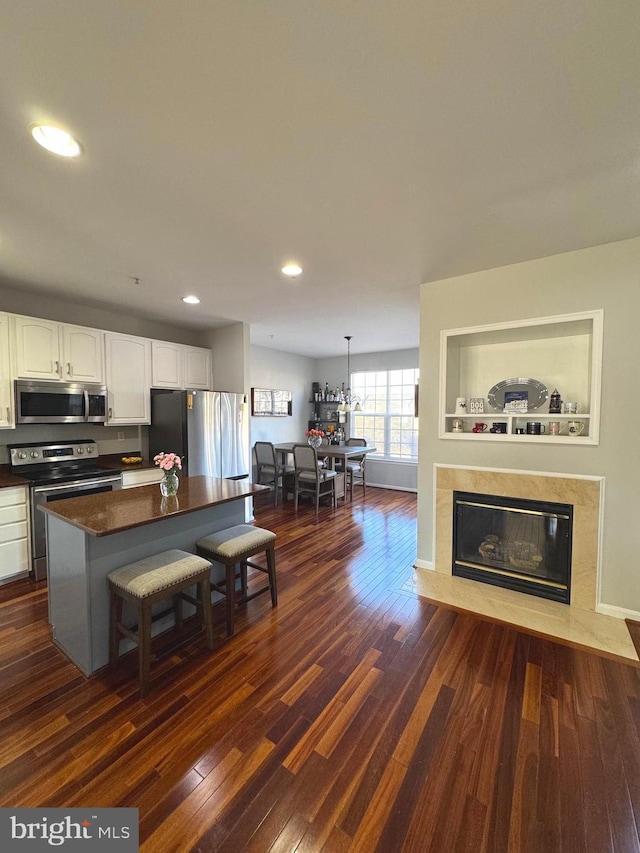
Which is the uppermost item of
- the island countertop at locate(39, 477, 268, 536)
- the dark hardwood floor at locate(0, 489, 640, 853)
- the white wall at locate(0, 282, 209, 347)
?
the white wall at locate(0, 282, 209, 347)

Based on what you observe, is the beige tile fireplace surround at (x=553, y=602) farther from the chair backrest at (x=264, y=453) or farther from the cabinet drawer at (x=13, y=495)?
the cabinet drawer at (x=13, y=495)

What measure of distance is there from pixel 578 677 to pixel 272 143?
3.19 meters

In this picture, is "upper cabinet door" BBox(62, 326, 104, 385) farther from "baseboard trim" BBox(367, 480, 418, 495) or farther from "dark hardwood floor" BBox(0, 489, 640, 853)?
"baseboard trim" BBox(367, 480, 418, 495)

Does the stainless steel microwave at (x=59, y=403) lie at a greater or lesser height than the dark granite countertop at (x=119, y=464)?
greater

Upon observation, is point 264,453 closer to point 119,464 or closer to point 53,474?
point 119,464

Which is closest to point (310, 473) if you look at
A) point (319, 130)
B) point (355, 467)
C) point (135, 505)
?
point (355, 467)

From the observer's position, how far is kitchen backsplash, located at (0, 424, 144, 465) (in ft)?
11.1

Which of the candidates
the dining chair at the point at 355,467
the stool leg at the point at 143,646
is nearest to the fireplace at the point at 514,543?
the stool leg at the point at 143,646

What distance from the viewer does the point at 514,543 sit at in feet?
9.70

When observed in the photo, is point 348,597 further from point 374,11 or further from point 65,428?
point 65,428

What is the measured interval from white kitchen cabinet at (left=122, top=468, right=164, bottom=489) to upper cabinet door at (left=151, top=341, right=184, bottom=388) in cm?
109

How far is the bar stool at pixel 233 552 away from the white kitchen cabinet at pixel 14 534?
1.80 metres

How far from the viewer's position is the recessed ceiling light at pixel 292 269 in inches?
110

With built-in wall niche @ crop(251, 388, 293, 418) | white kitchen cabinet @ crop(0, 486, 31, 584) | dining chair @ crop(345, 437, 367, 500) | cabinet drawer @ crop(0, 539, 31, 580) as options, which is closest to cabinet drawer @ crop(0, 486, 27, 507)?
white kitchen cabinet @ crop(0, 486, 31, 584)
